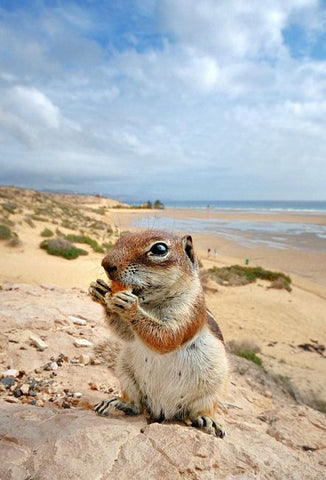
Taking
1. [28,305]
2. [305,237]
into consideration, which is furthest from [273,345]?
[305,237]

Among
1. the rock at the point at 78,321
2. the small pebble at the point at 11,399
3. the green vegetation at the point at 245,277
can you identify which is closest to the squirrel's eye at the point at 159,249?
the small pebble at the point at 11,399

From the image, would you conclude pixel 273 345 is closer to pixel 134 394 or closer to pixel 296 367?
pixel 296 367

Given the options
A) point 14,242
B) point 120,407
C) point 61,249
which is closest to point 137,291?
point 120,407

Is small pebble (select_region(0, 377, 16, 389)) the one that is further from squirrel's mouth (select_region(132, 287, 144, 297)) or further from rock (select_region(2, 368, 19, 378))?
squirrel's mouth (select_region(132, 287, 144, 297))

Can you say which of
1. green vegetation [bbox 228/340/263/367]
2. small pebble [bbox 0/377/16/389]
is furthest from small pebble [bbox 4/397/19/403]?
green vegetation [bbox 228/340/263/367]

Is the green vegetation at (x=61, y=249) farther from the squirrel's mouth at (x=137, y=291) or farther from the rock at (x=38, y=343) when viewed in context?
the squirrel's mouth at (x=137, y=291)

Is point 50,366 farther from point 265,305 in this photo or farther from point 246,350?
point 265,305

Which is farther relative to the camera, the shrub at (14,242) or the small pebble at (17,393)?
the shrub at (14,242)
